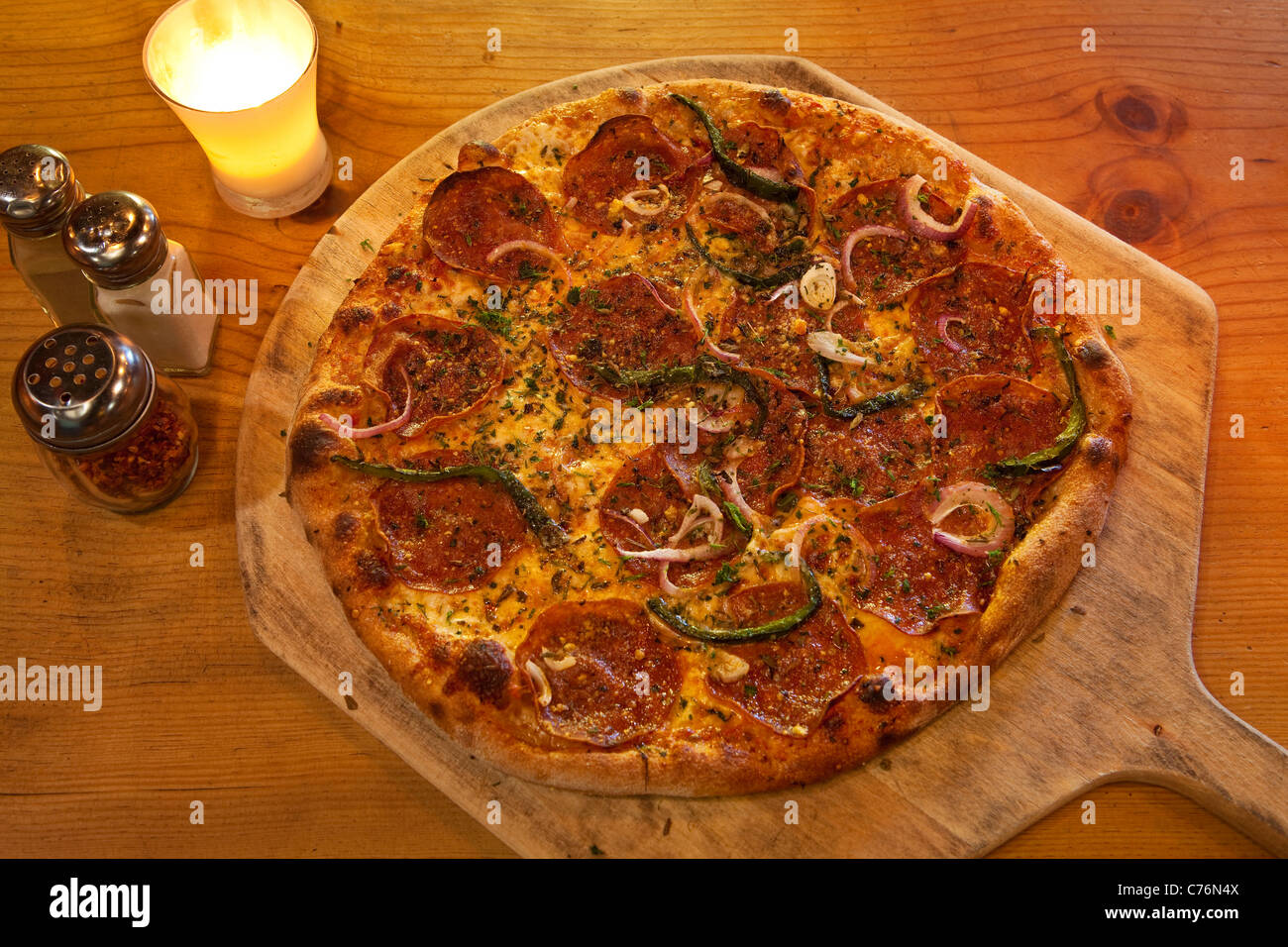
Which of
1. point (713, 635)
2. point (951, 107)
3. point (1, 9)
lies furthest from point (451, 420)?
point (1, 9)

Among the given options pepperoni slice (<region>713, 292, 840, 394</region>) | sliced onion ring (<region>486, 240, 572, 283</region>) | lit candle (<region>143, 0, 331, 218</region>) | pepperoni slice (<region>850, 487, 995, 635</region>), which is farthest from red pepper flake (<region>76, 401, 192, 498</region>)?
pepperoni slice (<region>850, 487, 995, 635</region>)

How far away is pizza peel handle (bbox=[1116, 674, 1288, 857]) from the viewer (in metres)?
4.00

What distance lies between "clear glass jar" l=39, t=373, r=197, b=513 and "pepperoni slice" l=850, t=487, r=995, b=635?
273cm

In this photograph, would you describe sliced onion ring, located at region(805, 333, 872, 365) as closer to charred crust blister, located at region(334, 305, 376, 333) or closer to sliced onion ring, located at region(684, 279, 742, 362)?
sliced onion ring, located at region(684, 279, 742, 362)

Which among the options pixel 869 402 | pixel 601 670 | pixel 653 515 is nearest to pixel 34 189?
pixel 653 515

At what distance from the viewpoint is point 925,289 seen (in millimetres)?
4645

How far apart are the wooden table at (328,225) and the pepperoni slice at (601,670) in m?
0.65

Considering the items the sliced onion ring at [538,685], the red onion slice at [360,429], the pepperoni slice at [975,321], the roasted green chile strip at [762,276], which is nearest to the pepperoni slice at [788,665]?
the sliced onion ring at [538,685]

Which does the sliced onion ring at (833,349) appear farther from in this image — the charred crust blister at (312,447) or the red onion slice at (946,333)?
the charred crust blister at (312,447)

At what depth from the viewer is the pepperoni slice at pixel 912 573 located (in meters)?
4.10

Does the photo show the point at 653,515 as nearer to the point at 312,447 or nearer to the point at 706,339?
the point at 706,339

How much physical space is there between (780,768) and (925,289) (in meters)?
2.04

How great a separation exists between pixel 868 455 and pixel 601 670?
1.32m
